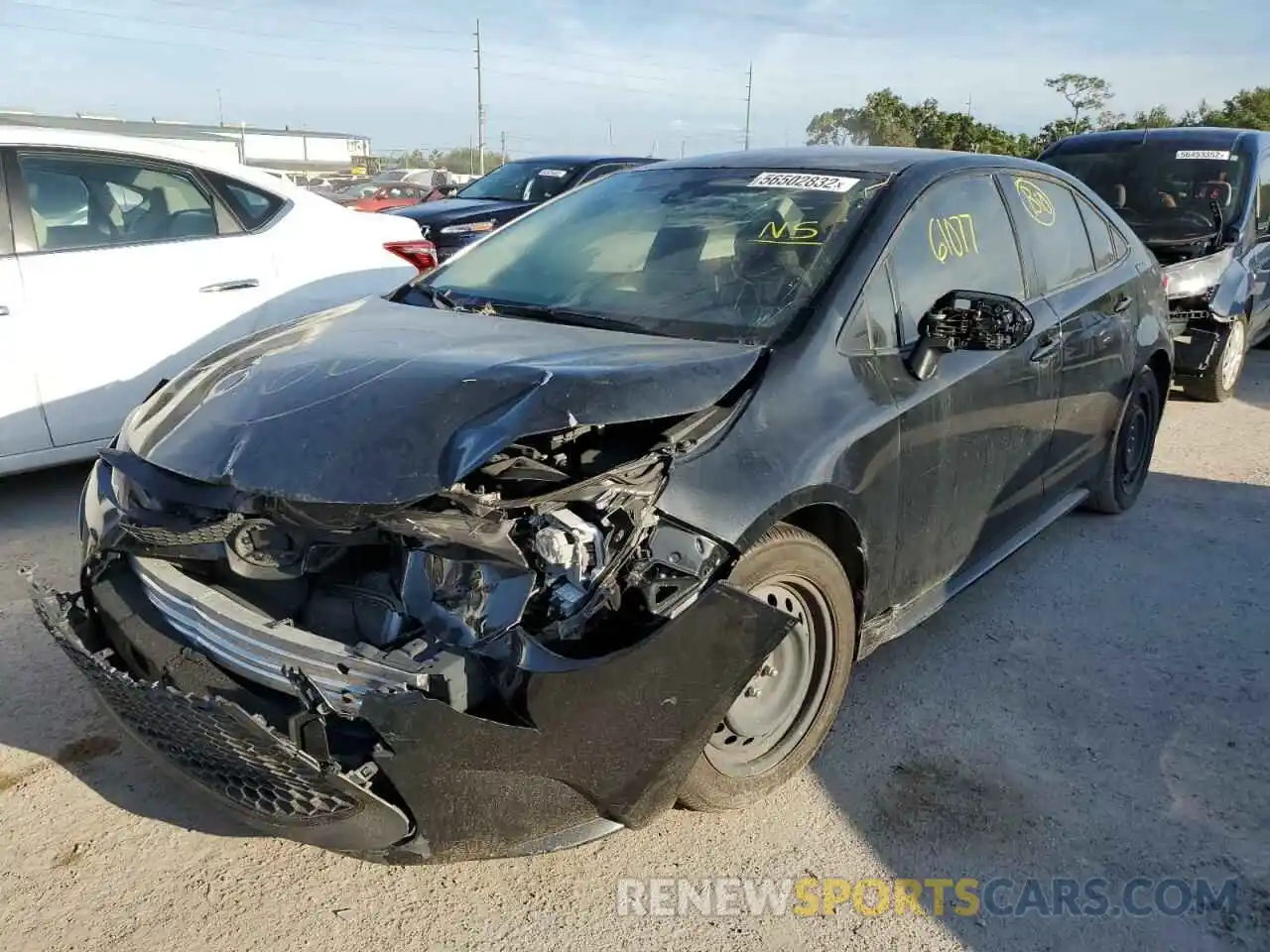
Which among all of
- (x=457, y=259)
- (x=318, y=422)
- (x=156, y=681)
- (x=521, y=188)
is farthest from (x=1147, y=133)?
(x=156, y=681)

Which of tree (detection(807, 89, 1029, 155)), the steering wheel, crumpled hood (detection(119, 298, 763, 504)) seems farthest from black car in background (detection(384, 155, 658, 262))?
tree (detection(807, 89, 1029, 155))

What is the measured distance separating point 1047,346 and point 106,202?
4277 millimetres

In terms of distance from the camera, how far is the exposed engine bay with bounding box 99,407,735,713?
2150 millimetres

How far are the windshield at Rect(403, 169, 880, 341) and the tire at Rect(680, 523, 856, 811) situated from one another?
67 cm

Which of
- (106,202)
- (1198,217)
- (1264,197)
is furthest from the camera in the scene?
(1264,197)

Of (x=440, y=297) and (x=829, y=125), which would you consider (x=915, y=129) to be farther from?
(x=440, y=297)

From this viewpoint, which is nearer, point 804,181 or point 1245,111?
point 804,181

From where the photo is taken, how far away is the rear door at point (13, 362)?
446 cm

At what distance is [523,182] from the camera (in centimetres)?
1105

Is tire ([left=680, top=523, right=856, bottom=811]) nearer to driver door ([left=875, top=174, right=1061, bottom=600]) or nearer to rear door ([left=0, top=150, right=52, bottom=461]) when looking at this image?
driver door ([left=875, top=174, right=1061, bottom=600])

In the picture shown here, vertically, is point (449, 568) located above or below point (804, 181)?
below

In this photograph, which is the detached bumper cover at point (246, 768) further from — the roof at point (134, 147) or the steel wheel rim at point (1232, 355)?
the steel wheel rim at point (1232, 355)

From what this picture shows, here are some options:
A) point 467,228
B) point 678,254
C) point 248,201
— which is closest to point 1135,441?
point 678,254

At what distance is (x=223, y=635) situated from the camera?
7.56 feet
